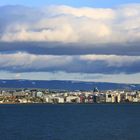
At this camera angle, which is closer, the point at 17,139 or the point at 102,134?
the point at 17,139

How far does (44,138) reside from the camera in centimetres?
10438

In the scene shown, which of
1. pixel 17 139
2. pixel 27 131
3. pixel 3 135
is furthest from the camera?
pixel 27 131

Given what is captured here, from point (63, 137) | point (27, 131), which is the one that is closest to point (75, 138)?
point (63, 137)

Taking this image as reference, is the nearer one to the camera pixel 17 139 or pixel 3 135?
pixel 17 139

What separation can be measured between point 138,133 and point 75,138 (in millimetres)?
13118

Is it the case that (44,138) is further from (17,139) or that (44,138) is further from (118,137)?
(118,137)

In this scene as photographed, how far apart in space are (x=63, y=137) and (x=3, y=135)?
1158 centimetres

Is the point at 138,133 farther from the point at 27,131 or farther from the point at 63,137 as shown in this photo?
the point at 27,131

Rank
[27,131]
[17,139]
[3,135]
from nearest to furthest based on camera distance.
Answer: [17,139] < [3,135] < [27,131]

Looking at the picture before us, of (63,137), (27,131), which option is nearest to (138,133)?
(63,137)

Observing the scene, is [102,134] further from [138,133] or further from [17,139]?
[17,139]

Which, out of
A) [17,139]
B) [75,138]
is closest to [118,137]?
[75,138]

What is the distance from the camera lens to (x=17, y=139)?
102688mm

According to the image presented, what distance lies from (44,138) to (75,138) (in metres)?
5.25
